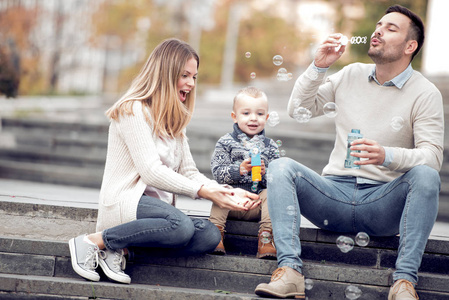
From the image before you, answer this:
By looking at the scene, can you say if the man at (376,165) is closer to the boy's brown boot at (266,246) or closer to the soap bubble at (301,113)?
the soap bubble at (301,113)

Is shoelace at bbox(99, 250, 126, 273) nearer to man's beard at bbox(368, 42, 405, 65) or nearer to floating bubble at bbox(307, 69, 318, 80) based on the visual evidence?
floating bubble at bbox(307, 69, 318, 80)

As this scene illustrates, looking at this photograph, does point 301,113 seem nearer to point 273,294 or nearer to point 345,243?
point 345,243

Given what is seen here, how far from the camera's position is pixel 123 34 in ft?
78.3

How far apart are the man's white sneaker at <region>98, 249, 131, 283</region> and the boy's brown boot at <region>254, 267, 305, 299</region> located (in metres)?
0.76

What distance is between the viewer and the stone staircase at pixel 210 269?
328cm

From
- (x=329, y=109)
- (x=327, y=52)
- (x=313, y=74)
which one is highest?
(x=327, y=52)

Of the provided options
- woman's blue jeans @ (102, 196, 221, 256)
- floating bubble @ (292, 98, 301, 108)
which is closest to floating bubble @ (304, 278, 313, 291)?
woman's blue jeans @ (102, 196, 221, 256)

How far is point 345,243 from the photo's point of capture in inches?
130

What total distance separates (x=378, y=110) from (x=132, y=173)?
58.2 inches

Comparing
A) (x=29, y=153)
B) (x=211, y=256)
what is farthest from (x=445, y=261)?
(x=29, y=153)

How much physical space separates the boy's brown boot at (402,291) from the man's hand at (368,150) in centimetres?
62

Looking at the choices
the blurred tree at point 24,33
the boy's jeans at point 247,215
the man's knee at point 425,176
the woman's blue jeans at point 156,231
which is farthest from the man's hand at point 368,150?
the blurred tree at point 24,33

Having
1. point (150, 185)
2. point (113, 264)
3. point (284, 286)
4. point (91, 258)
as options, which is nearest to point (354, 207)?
point (284, 286)

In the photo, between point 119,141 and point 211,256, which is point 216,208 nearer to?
point 211,256
